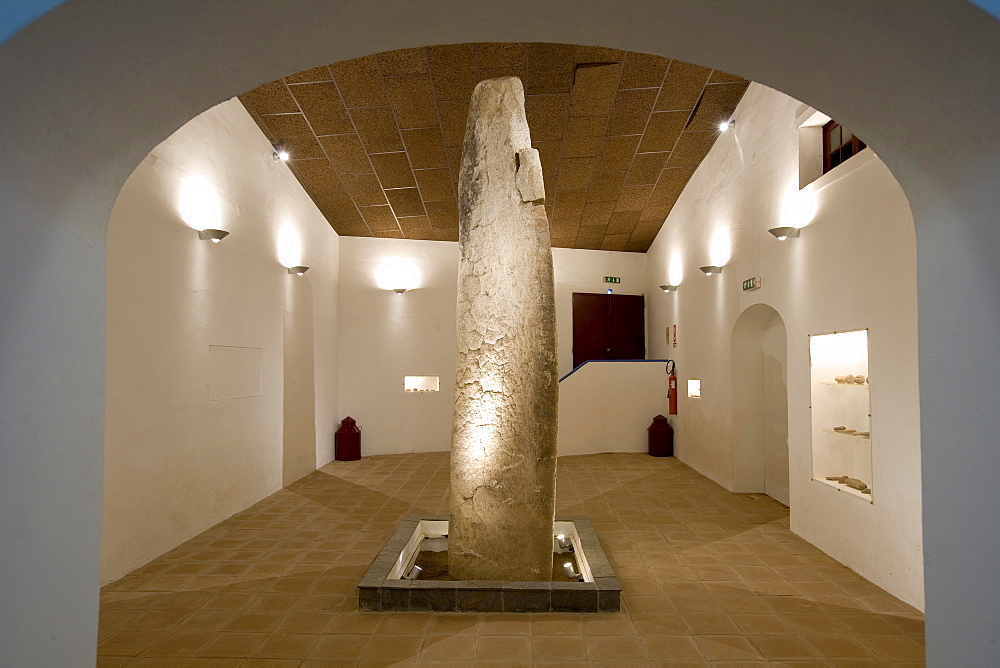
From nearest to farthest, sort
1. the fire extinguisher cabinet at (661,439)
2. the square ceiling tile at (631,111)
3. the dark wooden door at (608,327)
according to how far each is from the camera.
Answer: the square ceiling tile at (631,111) → the fire extinguisher cabinet at (661,439) → the dark wooden door at (608,327)

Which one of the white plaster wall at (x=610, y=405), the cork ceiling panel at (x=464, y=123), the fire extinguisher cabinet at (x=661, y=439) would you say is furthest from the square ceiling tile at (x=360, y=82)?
the fire extinguisher cabinet at (x=661, y=439)

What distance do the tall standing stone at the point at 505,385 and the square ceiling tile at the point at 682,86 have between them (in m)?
3.56

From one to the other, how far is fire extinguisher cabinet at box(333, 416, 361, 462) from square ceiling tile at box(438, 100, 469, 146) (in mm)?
5119

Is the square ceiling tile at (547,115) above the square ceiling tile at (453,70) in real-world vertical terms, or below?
below

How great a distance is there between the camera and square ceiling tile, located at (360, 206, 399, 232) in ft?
33.8

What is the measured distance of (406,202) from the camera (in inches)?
395

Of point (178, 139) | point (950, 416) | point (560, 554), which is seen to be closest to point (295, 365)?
point (178, 139)

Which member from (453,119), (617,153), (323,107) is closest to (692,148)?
(617,153)

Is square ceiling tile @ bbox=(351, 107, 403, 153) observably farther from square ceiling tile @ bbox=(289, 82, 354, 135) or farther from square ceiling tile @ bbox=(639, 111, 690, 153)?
square ceiling tile @ bbox=(639, 111, 690, 153)

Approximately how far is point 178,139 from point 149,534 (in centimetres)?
359

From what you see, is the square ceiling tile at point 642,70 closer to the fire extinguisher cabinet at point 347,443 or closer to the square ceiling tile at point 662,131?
the square ceiling tile at point 662,131

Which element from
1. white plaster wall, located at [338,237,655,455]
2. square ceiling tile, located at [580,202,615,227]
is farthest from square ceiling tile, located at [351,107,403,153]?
square ceiling tile, located at [580,202,615,227]

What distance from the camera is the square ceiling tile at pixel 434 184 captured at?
9.12m

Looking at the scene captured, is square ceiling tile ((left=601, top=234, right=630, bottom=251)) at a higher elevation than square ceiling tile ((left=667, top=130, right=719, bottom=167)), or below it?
below
